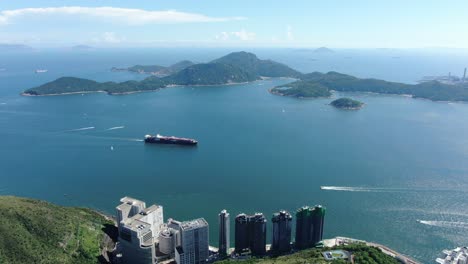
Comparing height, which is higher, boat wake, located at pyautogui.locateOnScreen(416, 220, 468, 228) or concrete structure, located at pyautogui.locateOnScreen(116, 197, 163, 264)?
concrete structure, located at pyautogui.locateOnScreen(116, 197, 163, 264)

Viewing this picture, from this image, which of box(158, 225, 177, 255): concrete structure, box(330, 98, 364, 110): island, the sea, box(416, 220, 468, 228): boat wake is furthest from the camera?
box(330, 98, 364, 110): island

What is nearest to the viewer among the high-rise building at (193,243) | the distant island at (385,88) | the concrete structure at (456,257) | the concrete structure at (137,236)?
the concrete structure at (456,257)

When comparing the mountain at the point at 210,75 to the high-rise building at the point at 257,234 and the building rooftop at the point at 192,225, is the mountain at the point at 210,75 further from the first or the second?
the building rooftop at the point at 192,225

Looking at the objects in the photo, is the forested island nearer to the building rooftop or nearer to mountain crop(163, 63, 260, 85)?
mountain crop(163, 63, 260, 85)

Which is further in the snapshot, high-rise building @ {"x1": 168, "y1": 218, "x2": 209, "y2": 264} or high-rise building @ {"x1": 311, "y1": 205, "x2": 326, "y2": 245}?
high-rise building @ {"x1": 311, "y1": 205, "x2": 326, "y2": 245}

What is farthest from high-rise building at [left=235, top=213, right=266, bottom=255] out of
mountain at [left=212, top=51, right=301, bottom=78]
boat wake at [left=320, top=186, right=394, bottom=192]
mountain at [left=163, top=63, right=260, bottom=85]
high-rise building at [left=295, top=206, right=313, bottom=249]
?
mountain at [left=212, top=51, right=301, bottom=78]

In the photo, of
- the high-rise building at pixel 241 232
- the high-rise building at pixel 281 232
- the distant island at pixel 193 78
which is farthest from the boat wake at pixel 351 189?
the distant island at pixel 193 78

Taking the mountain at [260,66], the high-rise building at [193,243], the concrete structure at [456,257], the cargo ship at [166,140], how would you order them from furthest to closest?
the mountain at [260,66], the cargo ship at [166,140], the high-rise building at [193,243], the concrete structure at [456,257]

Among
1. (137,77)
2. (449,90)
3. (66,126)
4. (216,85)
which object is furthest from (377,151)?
(137,77)
